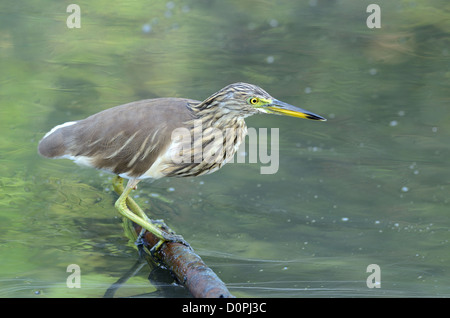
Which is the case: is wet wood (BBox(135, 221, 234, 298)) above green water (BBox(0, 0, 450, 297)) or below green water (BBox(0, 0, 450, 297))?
below

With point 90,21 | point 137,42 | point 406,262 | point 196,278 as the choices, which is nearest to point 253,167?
point 406,262

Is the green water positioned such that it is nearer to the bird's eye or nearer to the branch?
the branch

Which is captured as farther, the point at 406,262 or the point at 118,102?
the point at 118,102

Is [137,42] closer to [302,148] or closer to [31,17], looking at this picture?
[31,17]

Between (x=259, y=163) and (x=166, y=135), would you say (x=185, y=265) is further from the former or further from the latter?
(x=259, y=163)

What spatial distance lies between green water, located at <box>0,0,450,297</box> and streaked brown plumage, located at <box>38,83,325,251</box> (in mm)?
778

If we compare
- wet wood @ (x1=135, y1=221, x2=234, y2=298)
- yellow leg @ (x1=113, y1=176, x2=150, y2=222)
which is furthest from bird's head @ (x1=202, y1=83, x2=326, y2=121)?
wet wood @ (x1=135, y1=221, x2=234, y2=298)

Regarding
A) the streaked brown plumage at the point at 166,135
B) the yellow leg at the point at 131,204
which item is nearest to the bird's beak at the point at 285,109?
the streaked brown plumage at the point at 166,135

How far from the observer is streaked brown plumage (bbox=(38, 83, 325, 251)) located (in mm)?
5457

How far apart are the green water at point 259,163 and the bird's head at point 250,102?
4.30 ft

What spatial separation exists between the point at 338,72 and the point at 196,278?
244 inches

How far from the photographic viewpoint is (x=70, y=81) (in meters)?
9.54

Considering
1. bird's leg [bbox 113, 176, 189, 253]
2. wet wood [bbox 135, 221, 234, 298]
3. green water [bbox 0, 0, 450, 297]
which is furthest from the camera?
green water [bbox 0, 0, 450, 297]

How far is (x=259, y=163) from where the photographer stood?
758 centimetres
